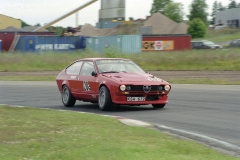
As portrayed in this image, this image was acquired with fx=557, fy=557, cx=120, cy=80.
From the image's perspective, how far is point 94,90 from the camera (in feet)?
46.6

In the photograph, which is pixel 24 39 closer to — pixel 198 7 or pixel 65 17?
pixel 65 17

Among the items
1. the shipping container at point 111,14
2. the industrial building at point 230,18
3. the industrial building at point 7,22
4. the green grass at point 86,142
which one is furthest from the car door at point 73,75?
the industrial building at point 230,18

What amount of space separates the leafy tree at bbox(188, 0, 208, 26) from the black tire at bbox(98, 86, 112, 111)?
116m

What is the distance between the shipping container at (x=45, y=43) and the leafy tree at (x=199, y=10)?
7078 cm

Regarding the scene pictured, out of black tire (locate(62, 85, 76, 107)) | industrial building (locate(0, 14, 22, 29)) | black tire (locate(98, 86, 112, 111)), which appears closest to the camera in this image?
black tire (locate(98, 86, 112, 111))

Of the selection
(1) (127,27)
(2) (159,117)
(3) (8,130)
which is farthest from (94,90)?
(1) (127,27)

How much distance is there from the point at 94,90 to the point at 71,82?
53.8 inches

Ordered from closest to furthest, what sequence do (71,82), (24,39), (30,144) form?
(30,144), (71,82), (24,39)

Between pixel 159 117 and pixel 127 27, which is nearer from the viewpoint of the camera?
pixel 159 117

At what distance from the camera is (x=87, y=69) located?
49.0ft

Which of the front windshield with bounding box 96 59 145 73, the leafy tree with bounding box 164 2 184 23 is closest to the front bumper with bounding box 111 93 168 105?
the front windshield with bounding box 96 59 145 73

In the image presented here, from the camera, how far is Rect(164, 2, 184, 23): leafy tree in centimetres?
12769

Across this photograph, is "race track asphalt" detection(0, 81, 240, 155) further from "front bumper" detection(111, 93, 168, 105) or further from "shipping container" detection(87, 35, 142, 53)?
"shipping container" detection(87, 35, 142, 53)

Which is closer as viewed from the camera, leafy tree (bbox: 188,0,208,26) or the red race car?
the red race car
